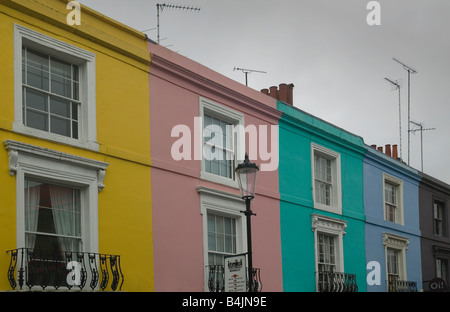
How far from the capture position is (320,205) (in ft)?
62.8

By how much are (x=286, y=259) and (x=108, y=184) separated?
589 cm

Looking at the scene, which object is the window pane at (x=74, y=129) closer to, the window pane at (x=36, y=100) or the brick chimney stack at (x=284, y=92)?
the window pane at (x=36, y=100)

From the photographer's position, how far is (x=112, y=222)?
522 inches

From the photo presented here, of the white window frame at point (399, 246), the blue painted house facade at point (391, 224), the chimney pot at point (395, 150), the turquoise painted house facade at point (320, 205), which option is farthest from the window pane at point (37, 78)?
the chimney pot at point (395, 150)

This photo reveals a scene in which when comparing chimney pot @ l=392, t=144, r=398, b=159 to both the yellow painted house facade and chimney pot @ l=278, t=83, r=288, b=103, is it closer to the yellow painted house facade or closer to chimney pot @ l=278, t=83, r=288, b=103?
chimney pot @ l=278, t=83, r=288, b=103

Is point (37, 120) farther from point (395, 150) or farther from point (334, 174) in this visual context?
point (395, 150)

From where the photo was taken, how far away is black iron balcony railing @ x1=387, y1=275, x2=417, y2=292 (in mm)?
21859

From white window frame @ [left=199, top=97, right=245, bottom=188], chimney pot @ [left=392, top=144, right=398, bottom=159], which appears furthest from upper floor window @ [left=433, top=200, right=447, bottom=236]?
white window frame @ [left=199, top=97, right=245, bottom=188]

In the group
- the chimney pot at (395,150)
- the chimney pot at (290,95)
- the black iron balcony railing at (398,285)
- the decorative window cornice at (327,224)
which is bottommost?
the black iron balcony railing at (398,285)

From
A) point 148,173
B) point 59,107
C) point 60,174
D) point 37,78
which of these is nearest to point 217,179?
point 148,173

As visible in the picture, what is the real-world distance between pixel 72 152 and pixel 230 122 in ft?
17.0

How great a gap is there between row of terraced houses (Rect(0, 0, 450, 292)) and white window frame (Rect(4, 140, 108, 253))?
0.02 metres

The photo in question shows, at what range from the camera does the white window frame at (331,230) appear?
18.7 metres

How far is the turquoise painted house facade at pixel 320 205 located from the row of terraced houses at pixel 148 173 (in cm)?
4
